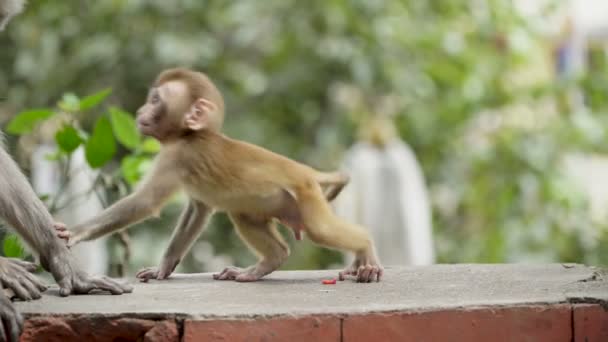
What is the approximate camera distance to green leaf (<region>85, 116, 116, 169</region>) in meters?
4.16

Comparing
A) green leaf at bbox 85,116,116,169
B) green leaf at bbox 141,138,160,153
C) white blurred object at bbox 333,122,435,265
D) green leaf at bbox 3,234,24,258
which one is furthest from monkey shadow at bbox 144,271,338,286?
white blurred object at bbox 333,122,435,265

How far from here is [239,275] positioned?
373cm

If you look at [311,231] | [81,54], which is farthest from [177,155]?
[81,54]

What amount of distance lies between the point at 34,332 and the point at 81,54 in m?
5.75

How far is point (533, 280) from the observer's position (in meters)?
3.52

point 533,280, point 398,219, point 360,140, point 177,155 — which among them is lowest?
point 398,219

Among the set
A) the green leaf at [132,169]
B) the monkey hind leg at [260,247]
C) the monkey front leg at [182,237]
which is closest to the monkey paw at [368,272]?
the monkey hind leg at [260,247]

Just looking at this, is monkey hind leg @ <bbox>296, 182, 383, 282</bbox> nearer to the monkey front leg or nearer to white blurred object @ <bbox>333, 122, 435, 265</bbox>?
the monkey front leg

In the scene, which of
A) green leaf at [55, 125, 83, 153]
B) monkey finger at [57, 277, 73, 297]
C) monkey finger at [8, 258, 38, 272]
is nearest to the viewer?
monkey finger at [57, 277, 73, 297]

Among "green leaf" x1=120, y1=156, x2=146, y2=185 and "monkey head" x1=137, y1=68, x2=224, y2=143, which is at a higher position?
"monkey head" x1=137, y1=68, x2=224, y2=143

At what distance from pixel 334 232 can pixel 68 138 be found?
1.13 meters

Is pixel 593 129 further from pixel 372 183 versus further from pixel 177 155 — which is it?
pixel 177 155

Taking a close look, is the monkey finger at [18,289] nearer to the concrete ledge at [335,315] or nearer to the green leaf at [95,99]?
the concrete ledge at [335,315]

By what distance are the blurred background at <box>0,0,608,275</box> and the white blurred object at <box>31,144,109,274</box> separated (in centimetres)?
4
